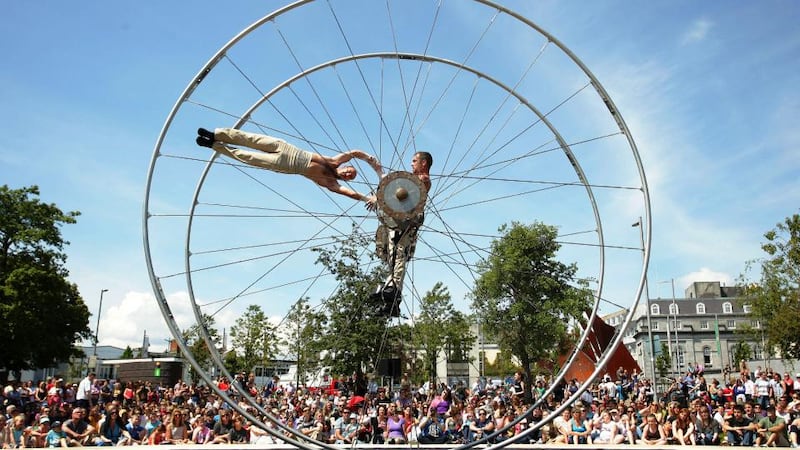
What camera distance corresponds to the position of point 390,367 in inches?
439

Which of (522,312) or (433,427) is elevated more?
(522,312)

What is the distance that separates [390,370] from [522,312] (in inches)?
1260

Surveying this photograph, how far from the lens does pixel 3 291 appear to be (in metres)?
38.9

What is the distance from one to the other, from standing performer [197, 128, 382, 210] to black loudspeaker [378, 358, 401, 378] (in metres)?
2.92

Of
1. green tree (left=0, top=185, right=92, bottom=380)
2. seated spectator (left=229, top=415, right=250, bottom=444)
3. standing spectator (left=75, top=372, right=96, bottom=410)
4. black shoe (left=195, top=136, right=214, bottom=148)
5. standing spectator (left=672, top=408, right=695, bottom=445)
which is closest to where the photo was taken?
black shoe (left=195, top=136, right=214, bottom=148)

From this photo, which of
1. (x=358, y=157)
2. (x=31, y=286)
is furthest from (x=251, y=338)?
(x=358, y=157)

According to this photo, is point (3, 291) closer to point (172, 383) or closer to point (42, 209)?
point (42, 209)

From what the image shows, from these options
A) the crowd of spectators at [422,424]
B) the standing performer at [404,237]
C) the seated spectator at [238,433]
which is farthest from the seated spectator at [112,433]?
the standing performer at [404,237]

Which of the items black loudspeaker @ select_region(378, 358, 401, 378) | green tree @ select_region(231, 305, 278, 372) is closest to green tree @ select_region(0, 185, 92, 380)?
green tree @ select_region(231, 305, 278, 372)

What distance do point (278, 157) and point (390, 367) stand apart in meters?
3.96

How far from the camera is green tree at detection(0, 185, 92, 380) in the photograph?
38812mm

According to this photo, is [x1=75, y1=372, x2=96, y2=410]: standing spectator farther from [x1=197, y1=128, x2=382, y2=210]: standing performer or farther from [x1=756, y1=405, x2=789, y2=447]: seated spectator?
[x1=756, y1=405, x2=789, y2=447]: seated spectator

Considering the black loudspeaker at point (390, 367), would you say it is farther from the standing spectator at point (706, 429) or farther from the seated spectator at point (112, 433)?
Answer: the standing spectator at point (706, 429)

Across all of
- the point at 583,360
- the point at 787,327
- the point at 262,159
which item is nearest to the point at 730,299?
the point at 787,327
